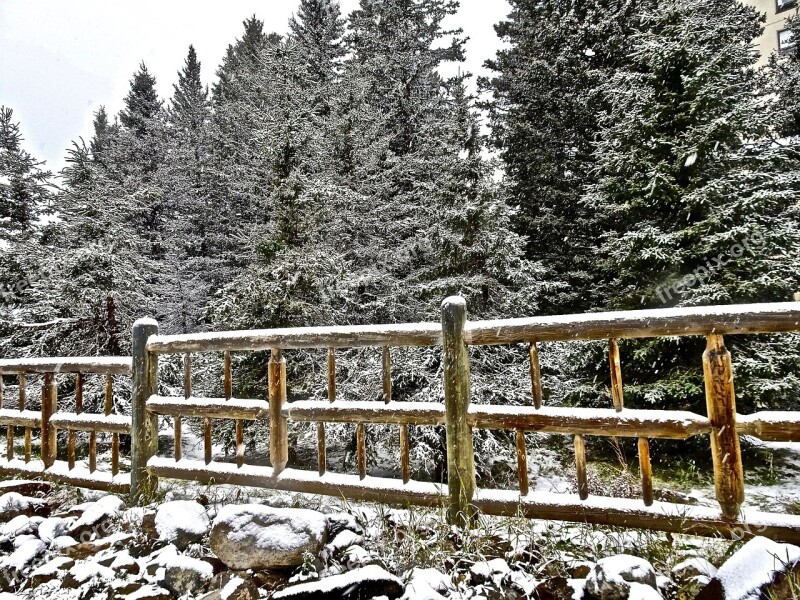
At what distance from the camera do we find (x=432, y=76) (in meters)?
17.0

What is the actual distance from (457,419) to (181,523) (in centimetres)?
231

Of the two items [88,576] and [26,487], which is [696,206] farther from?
[26,487]

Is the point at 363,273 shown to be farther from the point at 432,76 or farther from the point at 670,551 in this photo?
the point at 432,76

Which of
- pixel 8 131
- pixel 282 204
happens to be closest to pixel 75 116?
pixel 8 131

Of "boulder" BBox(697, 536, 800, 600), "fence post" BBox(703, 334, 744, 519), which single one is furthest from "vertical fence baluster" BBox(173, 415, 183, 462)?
"fence post" BBox(703, 334, 744, 519)

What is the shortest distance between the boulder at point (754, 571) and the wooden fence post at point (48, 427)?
18.9 ft

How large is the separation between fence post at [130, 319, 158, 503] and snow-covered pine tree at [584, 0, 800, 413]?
20.8ft

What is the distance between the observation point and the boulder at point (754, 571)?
6.63ft

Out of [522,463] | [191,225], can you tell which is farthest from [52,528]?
[191,225]

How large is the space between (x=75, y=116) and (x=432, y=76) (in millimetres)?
190832

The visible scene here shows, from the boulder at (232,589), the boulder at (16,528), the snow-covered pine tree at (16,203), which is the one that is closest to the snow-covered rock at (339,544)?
the boulder at (232,589)

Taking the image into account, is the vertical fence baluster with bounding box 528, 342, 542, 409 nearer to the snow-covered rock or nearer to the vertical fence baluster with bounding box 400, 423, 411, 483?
the vertical fence baluster with bounding box 400, 423, 411, 483

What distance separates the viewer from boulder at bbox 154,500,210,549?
131 inches

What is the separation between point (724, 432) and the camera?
2.42 metres
